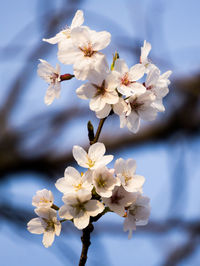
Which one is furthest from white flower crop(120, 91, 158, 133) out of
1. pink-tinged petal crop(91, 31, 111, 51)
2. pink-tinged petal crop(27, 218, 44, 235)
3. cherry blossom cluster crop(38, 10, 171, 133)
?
pink-tinged petal crop(27, 218, 44, 235)

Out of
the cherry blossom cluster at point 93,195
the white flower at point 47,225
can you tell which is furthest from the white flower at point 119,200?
the white flower at point 47,225

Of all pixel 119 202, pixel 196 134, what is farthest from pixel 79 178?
pixel 196 134

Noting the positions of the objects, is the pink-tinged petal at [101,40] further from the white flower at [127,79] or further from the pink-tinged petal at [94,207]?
the pink-tinged petal at [94,207]

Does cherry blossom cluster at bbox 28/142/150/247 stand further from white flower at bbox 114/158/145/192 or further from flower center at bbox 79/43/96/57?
flower center at bbox 79/43/96/57

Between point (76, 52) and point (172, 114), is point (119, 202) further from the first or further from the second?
point (172, 114)

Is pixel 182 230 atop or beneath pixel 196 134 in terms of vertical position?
beneath

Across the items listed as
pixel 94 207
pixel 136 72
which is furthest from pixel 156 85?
pixel 94 207

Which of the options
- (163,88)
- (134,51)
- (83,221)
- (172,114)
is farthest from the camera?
(172,114)
